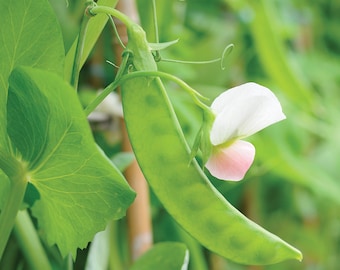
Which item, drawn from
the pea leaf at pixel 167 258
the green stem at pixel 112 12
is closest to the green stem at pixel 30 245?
the pea leaf at pixel 167 258

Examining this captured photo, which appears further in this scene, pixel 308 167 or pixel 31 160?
pixel 308 167

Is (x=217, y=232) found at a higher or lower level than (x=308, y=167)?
higher

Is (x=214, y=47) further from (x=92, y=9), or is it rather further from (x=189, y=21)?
(x=92, y=9)

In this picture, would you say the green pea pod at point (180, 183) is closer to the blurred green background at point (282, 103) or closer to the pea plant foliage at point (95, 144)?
the pea plant foliage at point (95, 144)

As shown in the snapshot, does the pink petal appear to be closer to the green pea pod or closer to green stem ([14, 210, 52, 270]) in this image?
the green pea pod

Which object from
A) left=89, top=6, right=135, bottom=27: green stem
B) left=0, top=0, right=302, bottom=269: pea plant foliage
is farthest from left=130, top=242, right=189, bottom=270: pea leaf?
left=89, top=6, right=135, bottom=27: green stem

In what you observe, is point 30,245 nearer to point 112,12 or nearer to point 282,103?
point 112,12

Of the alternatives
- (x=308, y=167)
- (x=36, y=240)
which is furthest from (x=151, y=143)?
(x=308, y=167)
